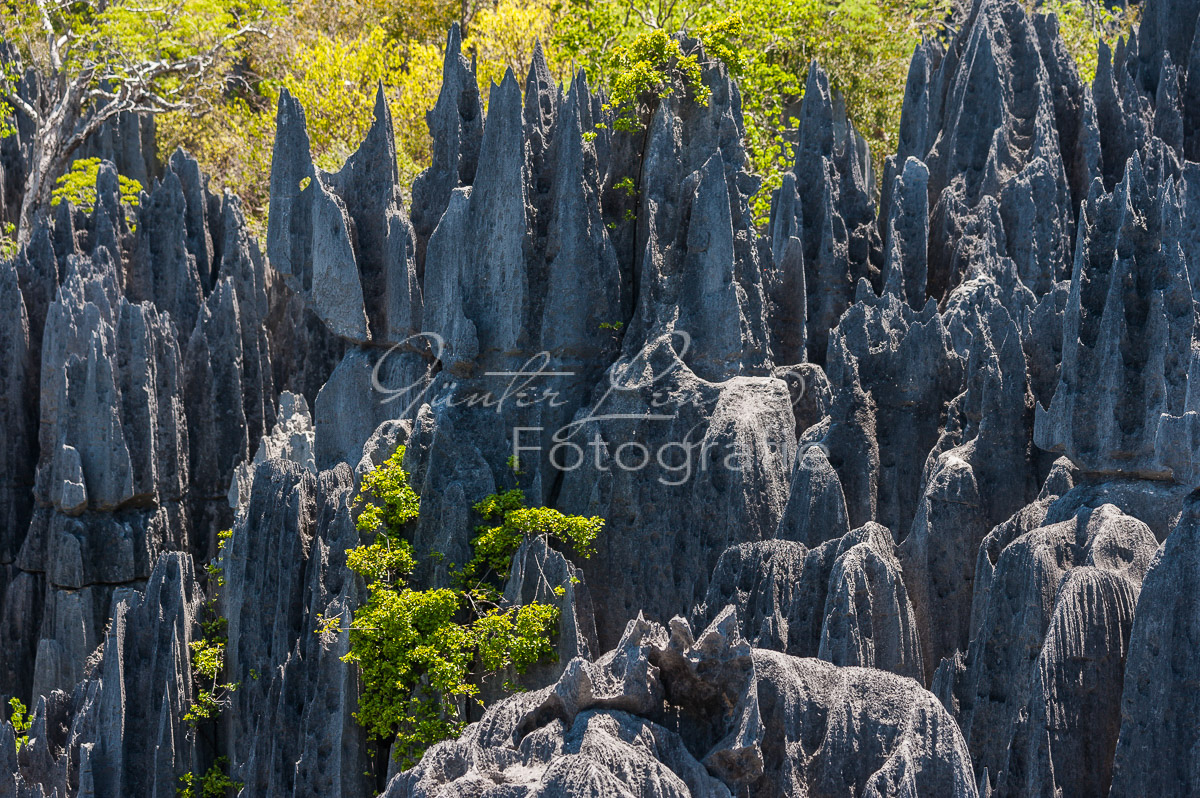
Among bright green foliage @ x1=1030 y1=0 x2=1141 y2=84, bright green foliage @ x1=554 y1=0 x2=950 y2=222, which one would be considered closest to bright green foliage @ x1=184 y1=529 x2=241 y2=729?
bright green foliage @ x1=554 y1=0 x2=950 y2=222

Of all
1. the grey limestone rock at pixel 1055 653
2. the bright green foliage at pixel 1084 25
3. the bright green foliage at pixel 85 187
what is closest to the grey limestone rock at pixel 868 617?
the grey limestone rock at pixel 1055 653

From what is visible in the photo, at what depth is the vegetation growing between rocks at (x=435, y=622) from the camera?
19188mm

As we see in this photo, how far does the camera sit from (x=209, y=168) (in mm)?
41469

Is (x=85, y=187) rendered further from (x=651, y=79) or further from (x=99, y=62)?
(x=651, y=79)

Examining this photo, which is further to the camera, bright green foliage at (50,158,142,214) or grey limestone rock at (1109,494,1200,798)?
bright green foliage at (50,158,142,214)

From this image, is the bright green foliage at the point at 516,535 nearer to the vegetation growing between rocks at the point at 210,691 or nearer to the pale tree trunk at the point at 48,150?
the vegetation growing between rocks at the point at 210,691

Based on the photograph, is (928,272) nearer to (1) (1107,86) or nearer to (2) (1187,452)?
(1) (1107,86)

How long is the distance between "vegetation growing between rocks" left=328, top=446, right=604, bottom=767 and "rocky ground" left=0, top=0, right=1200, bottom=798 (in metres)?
0.48

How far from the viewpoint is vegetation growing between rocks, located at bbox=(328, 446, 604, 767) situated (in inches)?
755

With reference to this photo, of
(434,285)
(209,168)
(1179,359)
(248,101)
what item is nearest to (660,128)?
(434,285)

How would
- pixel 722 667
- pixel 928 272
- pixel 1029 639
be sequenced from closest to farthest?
pixel 722 667 → pixel 1029 639 → pixel 928 272

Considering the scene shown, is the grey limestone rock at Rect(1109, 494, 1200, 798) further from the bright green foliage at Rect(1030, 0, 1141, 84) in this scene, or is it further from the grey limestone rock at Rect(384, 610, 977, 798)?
the bright green foliage at Rect(1030, 0, 1141, 84)

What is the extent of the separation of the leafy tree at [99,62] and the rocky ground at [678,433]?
6.88 m

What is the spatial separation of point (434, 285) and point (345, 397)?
3.07 m
